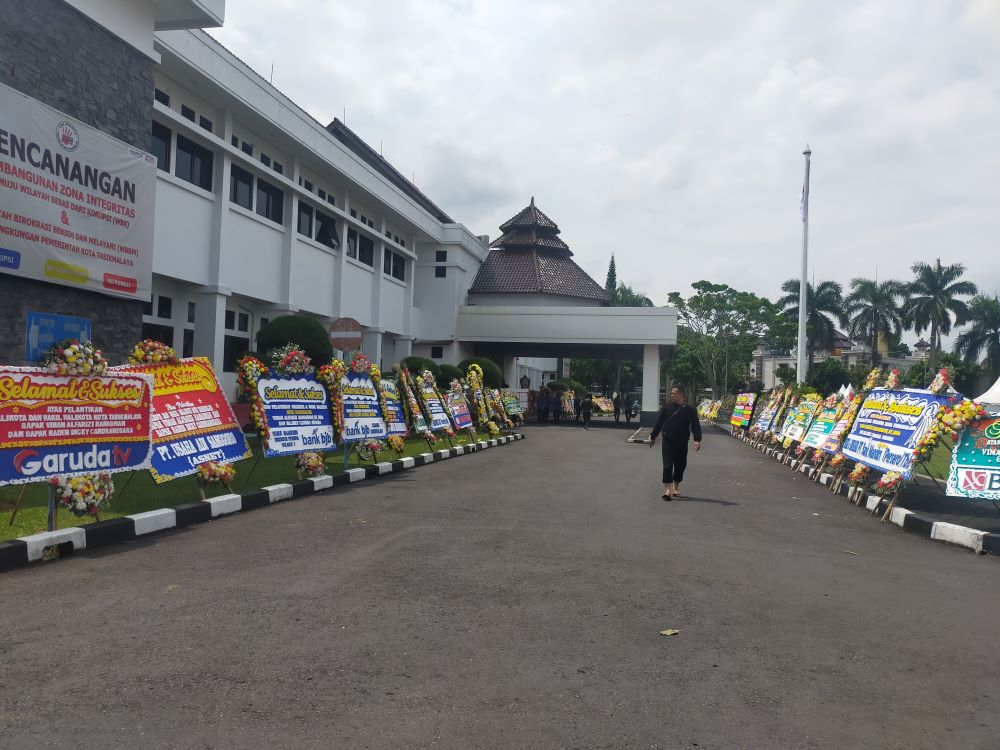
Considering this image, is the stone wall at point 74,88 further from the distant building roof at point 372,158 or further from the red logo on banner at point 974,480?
the distant building roof at point 372,158

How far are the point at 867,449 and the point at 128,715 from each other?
11.5m

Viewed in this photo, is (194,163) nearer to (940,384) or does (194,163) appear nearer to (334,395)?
(334,395)

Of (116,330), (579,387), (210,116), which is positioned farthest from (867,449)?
(579,387)

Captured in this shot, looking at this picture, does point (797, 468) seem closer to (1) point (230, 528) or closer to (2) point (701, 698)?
(1) point (230, 528)

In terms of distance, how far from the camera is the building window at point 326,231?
89.3 feet

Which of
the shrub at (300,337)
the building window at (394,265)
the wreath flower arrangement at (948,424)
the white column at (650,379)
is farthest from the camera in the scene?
the white column at (650,379)

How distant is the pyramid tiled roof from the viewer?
1818 inches

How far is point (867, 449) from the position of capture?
12.0m

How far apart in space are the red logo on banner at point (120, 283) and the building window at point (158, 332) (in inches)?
200

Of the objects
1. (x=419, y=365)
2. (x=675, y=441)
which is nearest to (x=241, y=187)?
(x=419, y=365)

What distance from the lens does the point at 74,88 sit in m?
12.4

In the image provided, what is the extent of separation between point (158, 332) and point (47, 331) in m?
7.42

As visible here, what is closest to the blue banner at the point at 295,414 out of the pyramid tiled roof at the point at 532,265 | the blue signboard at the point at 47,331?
the blue signboard at the point at 47,331

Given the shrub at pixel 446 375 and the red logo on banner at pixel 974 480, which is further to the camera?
the shrub at pixel 446 375
